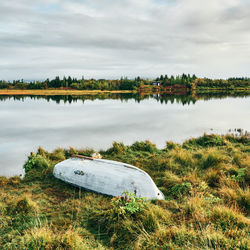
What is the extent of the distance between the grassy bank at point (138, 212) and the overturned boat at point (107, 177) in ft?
0.93

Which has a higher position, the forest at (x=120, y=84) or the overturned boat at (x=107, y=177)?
the forest at (x=120, y=84)

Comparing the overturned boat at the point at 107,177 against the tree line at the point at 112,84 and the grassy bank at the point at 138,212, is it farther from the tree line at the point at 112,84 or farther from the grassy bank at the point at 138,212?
the tree line at the point at 112,84

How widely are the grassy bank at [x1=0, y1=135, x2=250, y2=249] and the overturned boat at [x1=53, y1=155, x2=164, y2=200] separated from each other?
283mm

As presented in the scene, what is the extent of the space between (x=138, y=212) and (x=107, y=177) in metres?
2.34

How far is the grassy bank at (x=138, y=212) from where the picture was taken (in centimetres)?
Answer: 351

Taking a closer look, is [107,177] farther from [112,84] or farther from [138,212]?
[112,84]

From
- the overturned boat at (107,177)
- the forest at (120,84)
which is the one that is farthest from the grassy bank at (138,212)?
the forest at (120,84)

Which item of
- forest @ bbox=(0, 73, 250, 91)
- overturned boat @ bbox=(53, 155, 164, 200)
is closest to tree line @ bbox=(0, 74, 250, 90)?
forest @ bbox=(0, 73, 250, 91)

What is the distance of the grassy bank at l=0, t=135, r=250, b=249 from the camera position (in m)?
3.51

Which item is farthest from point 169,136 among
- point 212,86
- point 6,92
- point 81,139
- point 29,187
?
point 212,86

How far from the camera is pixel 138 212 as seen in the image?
4.57 m

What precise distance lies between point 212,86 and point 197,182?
138454 mm

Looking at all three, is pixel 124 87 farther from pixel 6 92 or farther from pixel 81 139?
pixel 81 139

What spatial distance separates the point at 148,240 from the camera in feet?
11.8
